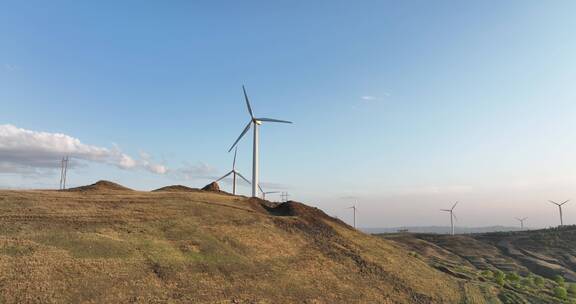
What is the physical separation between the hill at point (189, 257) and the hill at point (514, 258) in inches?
350

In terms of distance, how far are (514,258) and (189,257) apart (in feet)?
292

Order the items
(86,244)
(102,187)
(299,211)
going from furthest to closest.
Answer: (102,187), (299,211), (86,244)

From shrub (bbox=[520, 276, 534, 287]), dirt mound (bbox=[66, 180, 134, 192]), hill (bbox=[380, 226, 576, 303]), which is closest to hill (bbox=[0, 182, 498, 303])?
dirt mound (bbox=[66, 180, 134, 192])

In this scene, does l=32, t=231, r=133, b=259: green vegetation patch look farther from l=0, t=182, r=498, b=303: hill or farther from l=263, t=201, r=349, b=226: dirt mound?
l=263, t=201, r=349, b=226: dirt mound

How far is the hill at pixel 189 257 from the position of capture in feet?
103

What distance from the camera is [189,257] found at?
3962 centimetres

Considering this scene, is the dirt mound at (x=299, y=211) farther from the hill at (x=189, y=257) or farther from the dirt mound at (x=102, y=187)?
the dirt mound at (x=102, y=187)

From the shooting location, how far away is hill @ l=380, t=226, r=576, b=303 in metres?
61.5

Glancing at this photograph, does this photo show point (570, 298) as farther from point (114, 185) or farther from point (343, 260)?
point (114, 185)

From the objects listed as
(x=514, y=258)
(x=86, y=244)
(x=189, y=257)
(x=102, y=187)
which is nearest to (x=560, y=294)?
(x=514, y=258)

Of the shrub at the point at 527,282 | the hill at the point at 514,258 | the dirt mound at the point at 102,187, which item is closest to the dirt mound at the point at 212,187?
the dirt mound at the point at 102,187

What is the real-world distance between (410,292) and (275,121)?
50.0 m

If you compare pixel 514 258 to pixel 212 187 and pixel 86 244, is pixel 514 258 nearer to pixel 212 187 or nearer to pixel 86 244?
pixel 212 187

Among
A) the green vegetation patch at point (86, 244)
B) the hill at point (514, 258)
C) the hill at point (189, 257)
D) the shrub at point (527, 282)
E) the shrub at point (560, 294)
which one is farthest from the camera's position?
the shrub at point (527, 282)
